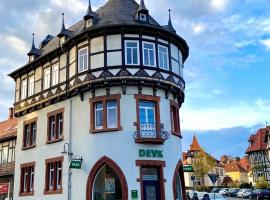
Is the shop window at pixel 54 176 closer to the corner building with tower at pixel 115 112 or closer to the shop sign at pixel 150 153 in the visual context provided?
the corner building with tower at pixel 115 112

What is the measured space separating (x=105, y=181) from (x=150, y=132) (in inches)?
176

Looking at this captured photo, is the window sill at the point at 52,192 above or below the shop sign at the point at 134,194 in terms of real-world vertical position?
above

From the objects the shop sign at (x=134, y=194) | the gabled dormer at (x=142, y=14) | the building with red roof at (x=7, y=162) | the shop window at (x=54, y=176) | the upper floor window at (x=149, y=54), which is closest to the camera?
the shop sign at (x=134, y=194)

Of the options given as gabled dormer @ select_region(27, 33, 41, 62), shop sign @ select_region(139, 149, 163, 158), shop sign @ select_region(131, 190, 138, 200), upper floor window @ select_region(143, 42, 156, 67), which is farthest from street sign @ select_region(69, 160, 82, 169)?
gabled dormer @ select_region(27, 33, 41, 62)

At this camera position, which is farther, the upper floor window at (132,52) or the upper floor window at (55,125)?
the upper floor window at (55,125)

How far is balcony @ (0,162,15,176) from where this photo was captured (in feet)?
125

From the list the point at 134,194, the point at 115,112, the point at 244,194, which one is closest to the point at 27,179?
the point at 115,112

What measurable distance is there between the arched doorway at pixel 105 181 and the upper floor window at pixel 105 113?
7.04 feet

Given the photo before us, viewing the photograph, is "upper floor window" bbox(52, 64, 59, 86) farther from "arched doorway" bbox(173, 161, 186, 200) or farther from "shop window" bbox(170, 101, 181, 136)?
"arched doorway" bbox(173, 161, 186, 200)

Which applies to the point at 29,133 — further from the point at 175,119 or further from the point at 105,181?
the point at 175,119

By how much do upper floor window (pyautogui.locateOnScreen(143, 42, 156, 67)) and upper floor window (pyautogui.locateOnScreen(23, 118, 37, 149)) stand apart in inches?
459

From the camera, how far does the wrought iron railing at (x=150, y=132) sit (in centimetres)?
2570

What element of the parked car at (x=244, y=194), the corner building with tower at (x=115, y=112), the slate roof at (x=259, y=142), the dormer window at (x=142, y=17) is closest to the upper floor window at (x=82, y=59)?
the corner building with tower at (x=115, y=112)

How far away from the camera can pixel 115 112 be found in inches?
1046
